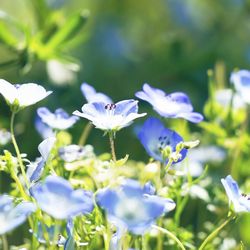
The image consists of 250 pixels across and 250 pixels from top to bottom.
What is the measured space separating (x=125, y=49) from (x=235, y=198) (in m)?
1.42

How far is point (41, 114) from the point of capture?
33.5 inches

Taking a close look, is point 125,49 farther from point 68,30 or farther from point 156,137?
point 156,137

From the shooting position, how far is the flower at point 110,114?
0.70 meters

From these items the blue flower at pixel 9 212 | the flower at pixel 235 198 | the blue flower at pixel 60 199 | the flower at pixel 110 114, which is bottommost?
the flower at pixel 235 198

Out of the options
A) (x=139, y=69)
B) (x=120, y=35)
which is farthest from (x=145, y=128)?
(x=120, y=35)

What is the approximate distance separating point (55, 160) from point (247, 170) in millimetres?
338

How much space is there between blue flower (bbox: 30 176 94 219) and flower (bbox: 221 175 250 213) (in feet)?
0.51

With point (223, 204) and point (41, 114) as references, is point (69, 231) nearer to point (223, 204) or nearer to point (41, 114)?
point (41, 114)

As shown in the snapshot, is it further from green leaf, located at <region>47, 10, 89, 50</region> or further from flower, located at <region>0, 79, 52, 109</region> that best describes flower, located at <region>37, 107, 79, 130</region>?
green leaf, located at <region>47, 10, 89, 50</region>

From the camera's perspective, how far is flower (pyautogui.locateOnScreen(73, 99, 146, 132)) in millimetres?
701

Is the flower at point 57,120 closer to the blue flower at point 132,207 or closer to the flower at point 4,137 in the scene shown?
the flower at point 4,137

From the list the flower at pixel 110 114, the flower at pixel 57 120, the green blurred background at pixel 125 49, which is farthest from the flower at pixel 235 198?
the green blurred background at pixel 125 49

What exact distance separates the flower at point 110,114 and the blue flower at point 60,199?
12cm

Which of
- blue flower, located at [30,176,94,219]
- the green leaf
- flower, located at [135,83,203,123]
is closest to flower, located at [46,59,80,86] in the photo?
the green leaf
